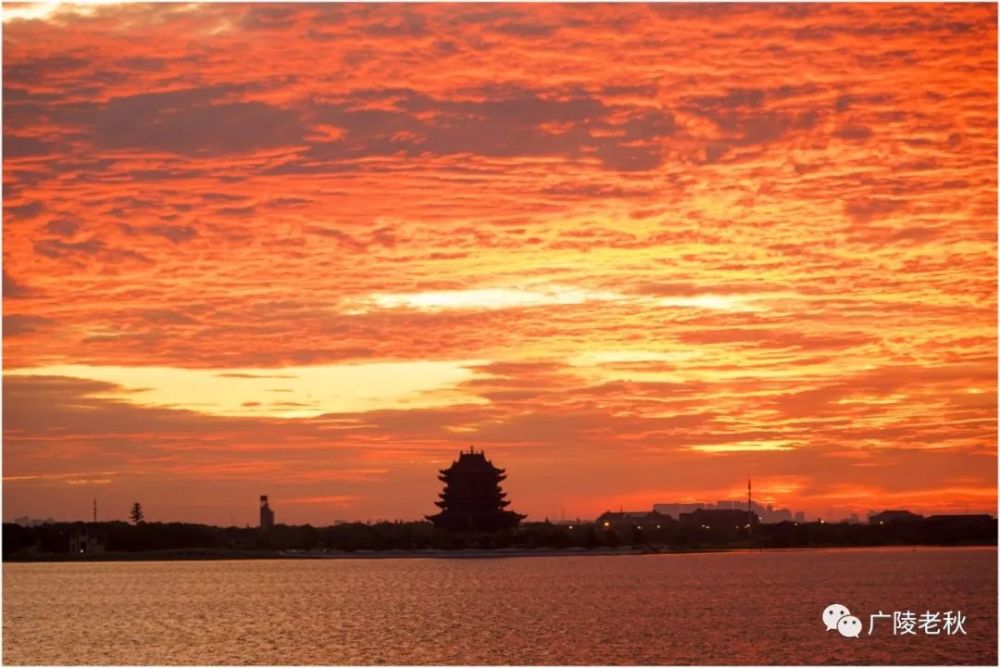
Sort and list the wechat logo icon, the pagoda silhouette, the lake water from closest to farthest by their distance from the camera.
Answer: the lake water
the wechat logo icon
the pagoda silhouette

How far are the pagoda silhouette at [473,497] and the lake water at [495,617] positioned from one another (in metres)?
23.6

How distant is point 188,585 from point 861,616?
6609 centimetres

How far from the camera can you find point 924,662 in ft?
183

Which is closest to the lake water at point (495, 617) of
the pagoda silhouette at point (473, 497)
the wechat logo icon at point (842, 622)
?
the wechat logo icon at point (842, 622)

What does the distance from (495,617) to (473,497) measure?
290 feet

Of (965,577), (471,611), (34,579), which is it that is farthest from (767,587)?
(34,579)

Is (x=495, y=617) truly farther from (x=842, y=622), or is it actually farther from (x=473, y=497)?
(x=473, y=497)

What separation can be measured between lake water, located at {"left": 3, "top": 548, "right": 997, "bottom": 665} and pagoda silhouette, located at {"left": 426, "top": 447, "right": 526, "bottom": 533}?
2360 centimetres

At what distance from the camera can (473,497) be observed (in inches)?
6654

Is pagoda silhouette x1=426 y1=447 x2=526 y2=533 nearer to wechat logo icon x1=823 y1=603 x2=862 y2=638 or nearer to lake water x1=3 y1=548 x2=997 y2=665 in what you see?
lake water x1=3 y1=548 x2=997 y2=665

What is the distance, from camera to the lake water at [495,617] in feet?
201

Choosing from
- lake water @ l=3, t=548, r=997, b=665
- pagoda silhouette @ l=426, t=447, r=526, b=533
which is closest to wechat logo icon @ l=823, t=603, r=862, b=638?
lake water @ l=3, t=548, r=997, b=665

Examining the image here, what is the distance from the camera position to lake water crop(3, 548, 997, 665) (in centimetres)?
6116

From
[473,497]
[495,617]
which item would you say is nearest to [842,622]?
[495,617]
